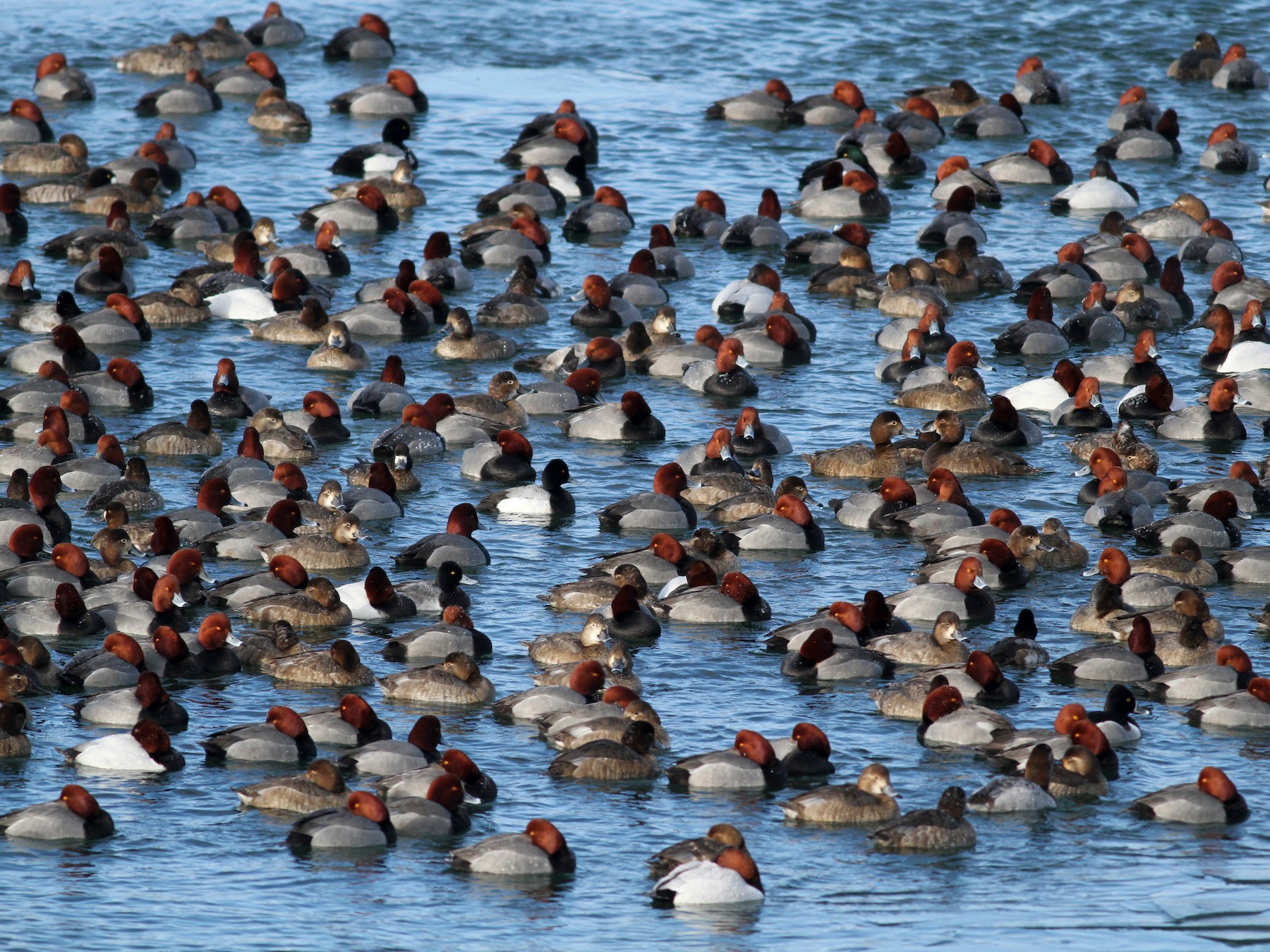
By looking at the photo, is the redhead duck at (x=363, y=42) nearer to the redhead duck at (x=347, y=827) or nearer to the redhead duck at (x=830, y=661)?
the redhead duck at (x=830, y=661)

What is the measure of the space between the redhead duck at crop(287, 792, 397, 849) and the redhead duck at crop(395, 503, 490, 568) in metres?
6.23

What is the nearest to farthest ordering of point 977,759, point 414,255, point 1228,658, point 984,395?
point 977,759 < point 1228,658 < point 984,395 < point 414,255

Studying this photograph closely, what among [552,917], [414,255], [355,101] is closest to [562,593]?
[552,917]

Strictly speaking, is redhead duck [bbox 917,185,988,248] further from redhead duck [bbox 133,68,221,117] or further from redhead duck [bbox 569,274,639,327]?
redhead duck [bbox 133,68,221,117]

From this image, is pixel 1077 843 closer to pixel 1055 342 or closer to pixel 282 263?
pixel 1055 342

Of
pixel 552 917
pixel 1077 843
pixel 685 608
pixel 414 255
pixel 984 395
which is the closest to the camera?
pixel 552 917

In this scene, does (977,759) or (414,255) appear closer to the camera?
(977,759)

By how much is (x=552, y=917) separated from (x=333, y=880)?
1.81m

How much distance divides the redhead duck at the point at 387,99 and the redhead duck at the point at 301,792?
29238 millimetres

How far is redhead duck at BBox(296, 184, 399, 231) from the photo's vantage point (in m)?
38.5

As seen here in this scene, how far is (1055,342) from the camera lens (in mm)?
33500

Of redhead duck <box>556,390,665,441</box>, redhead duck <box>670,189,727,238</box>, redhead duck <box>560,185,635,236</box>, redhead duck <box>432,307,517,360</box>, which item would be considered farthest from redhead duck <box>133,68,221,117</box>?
redhead duck <box>556,390,665,441</box>

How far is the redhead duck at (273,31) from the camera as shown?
51.8m

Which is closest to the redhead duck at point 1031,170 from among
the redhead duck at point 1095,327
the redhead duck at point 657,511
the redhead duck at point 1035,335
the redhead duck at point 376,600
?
the redhead duck at point 1095,327
